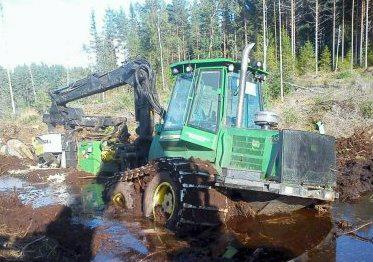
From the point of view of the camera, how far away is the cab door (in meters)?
7.97

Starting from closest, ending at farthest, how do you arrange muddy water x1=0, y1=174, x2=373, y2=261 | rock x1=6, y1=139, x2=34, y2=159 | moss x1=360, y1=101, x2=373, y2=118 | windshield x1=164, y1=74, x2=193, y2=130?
muddy water x1=0, y1=174, x2=373, y2=261 < windshield x1=164, y1=74, x2=193, y2=130 < rock x1=6, y1=139, x2=34, y2=159 < moss x1=360, y1=101, x2=373, y2=118

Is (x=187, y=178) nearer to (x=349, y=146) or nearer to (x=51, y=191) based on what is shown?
(x=51, y=191)

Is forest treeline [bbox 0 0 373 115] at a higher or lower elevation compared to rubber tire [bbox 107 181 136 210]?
higher

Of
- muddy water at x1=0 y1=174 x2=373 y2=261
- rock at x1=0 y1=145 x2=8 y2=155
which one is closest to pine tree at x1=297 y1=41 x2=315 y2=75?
rock at x1=0 y1=145 x2=8 y2=155

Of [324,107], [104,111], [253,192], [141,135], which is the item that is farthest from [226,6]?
[253,192]

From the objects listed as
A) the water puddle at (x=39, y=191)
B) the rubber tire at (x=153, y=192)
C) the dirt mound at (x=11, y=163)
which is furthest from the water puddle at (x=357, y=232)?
the dirt mound at (x=11, y=163)

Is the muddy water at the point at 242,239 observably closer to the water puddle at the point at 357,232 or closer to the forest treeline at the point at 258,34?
the water puddle at the point at 357,232

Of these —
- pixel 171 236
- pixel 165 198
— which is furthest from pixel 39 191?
pixel 171 236

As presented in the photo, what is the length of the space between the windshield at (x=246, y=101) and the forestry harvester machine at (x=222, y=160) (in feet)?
0.06

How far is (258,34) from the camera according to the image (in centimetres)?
4641

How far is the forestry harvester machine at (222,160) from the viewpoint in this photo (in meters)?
7.24

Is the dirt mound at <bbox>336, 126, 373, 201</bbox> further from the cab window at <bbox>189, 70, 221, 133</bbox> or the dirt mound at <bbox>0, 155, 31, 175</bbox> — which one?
the dirt mound at <bbox>0, 155, 31, 175</bbox>

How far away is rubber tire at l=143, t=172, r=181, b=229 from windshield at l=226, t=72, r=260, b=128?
158cm

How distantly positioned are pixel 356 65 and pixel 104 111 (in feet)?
87.5
